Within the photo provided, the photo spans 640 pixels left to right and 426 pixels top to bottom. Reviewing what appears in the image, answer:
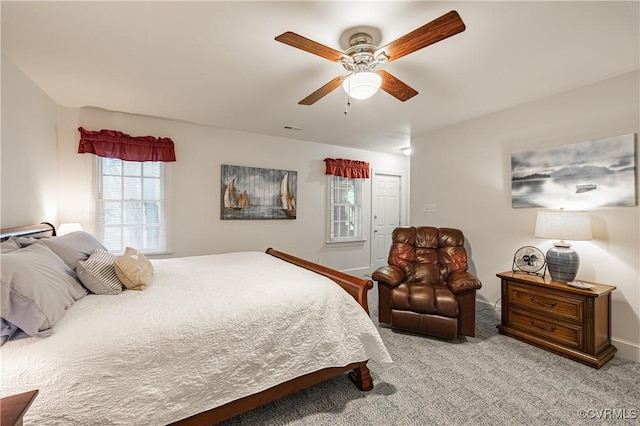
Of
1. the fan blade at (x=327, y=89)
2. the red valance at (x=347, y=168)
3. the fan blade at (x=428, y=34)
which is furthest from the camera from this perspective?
the red valance at (x=347, y=168)

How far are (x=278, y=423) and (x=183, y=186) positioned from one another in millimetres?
3206

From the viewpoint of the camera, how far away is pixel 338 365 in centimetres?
182

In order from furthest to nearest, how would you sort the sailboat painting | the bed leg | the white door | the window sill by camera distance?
the white door
the window sill
the sailboat painting
the bed leg

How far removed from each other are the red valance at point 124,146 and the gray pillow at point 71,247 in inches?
63.5

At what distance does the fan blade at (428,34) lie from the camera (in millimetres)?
1393

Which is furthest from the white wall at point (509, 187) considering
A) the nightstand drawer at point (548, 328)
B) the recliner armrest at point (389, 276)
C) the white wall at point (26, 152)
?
the white wall at point (26, 152)

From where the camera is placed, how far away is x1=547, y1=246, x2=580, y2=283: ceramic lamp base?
253 cm

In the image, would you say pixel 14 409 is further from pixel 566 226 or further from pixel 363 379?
pixel 566 226

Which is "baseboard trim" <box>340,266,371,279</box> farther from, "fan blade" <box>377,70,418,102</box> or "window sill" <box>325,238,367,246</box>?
"fan blade" <box>377,70,418,102</box>

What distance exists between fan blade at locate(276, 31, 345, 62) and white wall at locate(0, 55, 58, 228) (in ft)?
7.64

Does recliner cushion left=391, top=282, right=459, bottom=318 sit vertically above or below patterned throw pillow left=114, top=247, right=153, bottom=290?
below

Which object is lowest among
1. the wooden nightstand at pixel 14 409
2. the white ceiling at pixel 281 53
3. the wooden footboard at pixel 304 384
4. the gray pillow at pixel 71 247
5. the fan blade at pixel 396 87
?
the wooden footboard at pixel 304 384

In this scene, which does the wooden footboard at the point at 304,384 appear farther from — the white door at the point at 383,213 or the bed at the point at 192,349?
the white door at the point at 383,213

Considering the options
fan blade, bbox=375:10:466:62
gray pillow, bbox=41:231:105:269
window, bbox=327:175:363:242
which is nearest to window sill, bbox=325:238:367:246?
window, bbox=327:175:363:242
